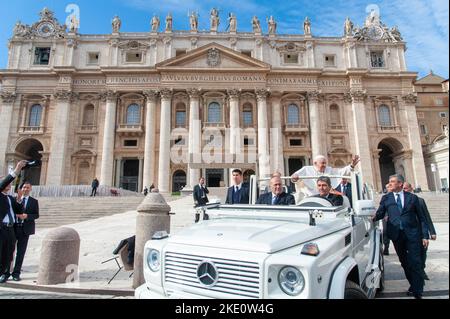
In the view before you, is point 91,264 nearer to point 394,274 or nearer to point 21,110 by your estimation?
point 394,274

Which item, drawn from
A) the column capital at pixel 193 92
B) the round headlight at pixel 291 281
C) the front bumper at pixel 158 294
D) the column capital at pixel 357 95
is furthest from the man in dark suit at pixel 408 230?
the column capital at pixel 357 95

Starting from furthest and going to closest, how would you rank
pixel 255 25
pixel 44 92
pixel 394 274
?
pixel 255 25, pixel 44 92, pixel 394 274

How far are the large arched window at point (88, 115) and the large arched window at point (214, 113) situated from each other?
13.9 metres

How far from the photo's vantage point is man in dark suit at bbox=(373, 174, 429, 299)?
184 inches

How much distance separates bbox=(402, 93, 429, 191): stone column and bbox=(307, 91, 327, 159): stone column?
10551 mm

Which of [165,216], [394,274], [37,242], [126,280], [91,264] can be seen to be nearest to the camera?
[165,216]

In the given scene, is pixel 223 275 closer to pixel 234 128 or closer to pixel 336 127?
pixel 234 128

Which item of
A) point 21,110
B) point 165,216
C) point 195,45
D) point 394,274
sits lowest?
point 394,274

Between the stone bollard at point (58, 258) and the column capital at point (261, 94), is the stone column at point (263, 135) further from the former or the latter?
the stone bollard at point (58, 258)

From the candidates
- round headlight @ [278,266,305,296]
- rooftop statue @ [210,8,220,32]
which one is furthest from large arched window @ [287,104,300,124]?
round headlight @ [278,266,305,296]

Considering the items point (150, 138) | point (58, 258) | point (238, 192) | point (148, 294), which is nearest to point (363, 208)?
point (148, 294)

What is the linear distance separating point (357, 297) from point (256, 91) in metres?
31.7
